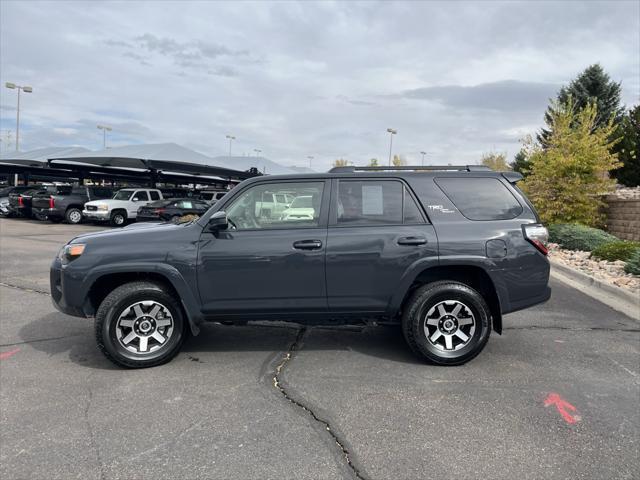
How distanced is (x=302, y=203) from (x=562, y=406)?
2.69m

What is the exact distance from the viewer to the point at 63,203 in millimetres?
21234

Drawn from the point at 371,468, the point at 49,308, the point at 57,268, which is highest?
the point at 57,268

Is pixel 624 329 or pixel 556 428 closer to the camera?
pixel 556 428

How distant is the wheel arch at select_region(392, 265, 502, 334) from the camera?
442cm

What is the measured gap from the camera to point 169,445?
3004 millimetres

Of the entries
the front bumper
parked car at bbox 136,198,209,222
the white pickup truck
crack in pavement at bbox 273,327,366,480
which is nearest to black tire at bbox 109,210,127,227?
the white pickup truck

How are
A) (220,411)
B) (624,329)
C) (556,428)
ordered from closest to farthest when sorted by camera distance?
(556,428), (220,411), (624,329)

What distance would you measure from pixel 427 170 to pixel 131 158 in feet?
76.3

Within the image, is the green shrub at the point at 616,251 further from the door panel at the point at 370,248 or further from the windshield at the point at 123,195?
the windshield at the point at 123,195

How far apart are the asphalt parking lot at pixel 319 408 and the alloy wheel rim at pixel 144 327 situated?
23cm

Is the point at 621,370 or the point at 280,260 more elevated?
the point at 280,260

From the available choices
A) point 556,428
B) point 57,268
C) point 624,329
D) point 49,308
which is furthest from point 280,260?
point 624,329

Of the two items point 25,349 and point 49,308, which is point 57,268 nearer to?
point 25,349

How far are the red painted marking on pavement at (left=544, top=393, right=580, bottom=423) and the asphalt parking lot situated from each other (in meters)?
0.02
